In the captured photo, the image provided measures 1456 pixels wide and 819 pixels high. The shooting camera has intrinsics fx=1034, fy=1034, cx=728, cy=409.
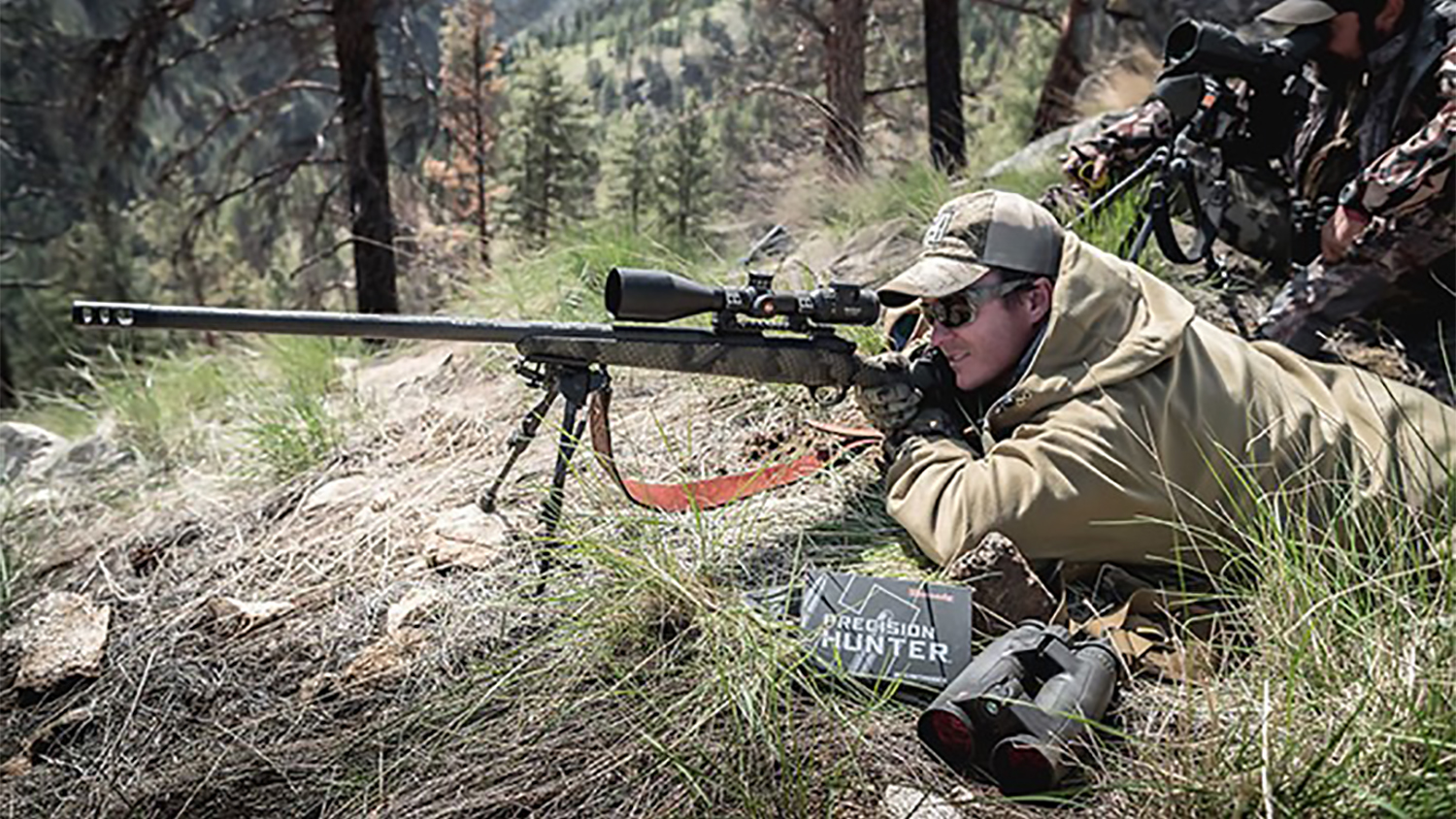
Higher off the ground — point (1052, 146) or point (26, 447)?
point (1052, 146)

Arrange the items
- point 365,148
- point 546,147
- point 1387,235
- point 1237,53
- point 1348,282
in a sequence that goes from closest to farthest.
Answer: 1. point 1387,235
2. point 1348,282
3. point 1237,53
4. point 365,148
5. point 546,147

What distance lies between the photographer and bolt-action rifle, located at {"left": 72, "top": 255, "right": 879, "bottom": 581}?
288 centimetres

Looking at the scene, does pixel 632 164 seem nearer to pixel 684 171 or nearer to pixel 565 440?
pixel 684 171

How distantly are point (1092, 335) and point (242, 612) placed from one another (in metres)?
2.68

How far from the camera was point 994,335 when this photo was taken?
10.0 ft

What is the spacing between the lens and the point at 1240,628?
256cm

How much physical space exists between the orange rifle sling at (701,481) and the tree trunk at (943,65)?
6849mm

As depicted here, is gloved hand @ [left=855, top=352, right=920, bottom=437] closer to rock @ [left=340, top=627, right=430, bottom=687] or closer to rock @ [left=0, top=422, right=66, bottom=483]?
rock @ [left=340, top=627, right=430, bottom=687]

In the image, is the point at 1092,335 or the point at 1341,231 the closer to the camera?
the point at 1092,335

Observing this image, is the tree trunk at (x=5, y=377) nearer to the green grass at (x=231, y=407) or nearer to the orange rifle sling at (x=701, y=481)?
the green grass at (x=231, y=407)

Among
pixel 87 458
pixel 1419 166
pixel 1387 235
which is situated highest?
pixel 1419 166

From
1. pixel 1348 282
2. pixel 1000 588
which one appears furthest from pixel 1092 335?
pixel 1348 282

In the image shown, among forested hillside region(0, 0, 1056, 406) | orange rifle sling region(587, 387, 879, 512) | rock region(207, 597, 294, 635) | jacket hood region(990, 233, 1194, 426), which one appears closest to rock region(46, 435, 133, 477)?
forested hillside region(0, 0, 1056, 406)

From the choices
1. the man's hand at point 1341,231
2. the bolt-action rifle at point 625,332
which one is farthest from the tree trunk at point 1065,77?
the bolt-action rifle at point 625,332
